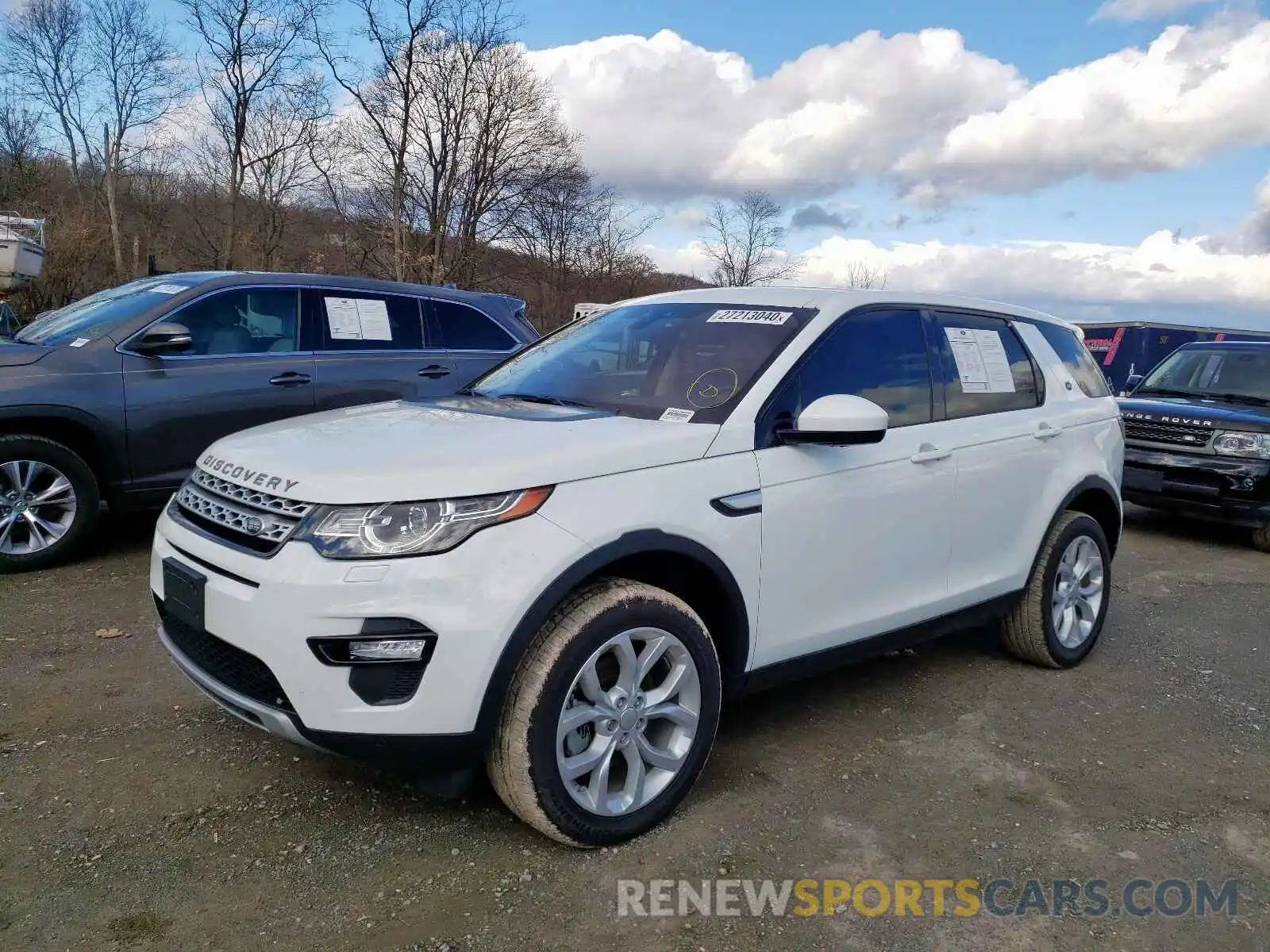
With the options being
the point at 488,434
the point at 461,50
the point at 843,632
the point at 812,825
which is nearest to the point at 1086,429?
the point at 843,632

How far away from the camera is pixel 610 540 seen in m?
2.52

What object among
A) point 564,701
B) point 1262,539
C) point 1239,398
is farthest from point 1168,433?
point 564,701

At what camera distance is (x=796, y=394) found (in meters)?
3.12

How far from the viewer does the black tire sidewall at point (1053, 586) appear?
4164 mm

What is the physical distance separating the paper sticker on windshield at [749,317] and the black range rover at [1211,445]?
5522 millimetres

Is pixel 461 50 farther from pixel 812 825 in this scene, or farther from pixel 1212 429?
pixel 812 825

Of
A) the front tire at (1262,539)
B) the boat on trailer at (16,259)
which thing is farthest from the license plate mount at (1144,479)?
the boat on trailer at (16,259)

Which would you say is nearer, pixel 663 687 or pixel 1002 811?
pixel 663 687

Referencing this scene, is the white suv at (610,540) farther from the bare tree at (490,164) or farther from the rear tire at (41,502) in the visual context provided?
the bare tree at (490,164)

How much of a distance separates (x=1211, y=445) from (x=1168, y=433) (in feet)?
1.15

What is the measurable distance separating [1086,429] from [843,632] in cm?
199

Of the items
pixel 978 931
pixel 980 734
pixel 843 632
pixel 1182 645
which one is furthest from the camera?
pixel 1182 645

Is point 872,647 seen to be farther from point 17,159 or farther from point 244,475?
point 17,159

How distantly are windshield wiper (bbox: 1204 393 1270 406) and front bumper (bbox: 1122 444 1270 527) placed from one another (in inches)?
37.6
